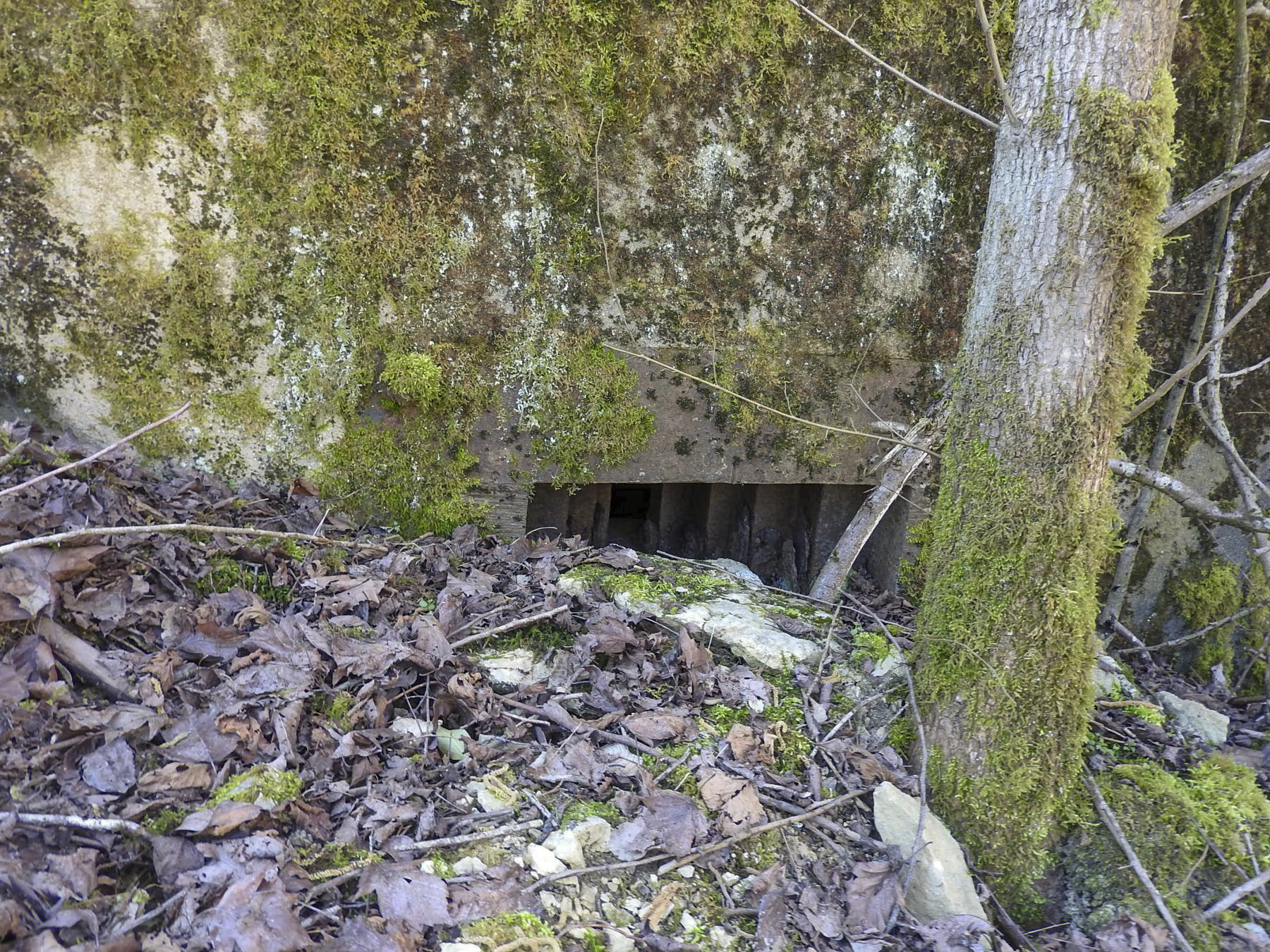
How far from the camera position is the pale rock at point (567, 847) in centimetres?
182

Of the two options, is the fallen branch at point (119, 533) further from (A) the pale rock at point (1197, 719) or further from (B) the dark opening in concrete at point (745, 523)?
(A) the pale rock at point (1197, 719)

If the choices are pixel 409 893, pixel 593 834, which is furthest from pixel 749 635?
pixel 409 893

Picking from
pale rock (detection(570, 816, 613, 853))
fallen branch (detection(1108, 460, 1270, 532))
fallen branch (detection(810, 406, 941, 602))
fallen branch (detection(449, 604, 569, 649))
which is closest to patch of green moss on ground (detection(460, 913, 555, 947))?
pale rock (detection(570, 816, 613, 853))

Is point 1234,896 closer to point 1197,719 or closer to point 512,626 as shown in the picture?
point 1197,719

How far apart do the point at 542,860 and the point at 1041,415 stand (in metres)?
1.62

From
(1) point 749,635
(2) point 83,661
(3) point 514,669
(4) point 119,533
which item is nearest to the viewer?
(2) point 83,661

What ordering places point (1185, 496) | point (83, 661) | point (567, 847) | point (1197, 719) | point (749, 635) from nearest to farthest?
point (567, 847) → point (83, 661) → point (1185, 496) → point (749, 635) → point (1197, 719)

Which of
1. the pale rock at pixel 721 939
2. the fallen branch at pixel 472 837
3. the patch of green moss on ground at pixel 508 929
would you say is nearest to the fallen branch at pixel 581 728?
the fallen branch at pixel 472 837

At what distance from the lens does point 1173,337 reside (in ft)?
12.1

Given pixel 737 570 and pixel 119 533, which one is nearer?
pixel 119 533

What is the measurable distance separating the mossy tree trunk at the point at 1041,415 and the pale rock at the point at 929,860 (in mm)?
142

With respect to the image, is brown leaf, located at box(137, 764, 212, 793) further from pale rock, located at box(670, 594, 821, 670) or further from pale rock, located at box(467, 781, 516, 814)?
pale rock, located at box(670, 594, 821, 670)

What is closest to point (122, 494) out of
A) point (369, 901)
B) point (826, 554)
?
point (369, 901)

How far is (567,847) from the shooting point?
1837mm
